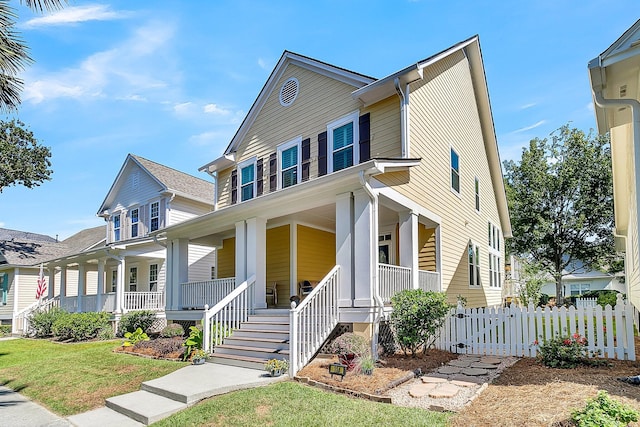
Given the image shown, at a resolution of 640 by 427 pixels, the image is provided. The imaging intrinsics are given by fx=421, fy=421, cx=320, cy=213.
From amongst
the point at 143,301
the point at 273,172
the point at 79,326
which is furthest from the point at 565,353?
the point at 143,301

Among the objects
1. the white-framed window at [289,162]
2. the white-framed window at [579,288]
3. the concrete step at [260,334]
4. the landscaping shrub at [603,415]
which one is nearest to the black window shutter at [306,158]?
the white-framed window at [289,162]

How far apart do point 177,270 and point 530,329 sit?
1057 cm

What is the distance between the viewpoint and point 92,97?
14.8 meters

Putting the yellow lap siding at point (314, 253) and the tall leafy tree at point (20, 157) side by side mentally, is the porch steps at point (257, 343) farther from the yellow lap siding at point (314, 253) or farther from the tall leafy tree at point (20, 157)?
the tall leafy tree at point (20, 157)

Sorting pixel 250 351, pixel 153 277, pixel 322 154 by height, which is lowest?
pixel 250 351

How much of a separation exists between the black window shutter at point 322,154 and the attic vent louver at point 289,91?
2.11 meters

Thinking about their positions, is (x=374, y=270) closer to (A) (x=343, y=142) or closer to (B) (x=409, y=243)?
(B) (x=409, y=243)

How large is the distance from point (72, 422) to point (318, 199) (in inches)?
235

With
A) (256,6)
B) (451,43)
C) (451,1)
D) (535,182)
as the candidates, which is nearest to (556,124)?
(535,182)

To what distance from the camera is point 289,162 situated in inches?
535

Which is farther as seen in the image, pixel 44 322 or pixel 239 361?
pixel 44 322

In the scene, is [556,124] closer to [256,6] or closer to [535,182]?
[535,182]

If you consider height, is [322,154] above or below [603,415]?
above

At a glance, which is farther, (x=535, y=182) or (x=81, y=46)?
(x=535, y=182)
